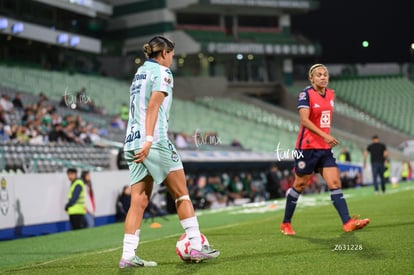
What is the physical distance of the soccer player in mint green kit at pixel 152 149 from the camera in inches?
326

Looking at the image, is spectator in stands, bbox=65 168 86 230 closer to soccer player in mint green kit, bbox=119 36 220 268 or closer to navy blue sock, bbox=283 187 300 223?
navy blue sock, bbox=283 187 300 223

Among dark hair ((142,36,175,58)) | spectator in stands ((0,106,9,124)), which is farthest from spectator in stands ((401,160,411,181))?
dark hair ((142,36,175,58))

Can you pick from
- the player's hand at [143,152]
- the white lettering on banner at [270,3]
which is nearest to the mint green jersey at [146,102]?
the player's hand at [143,152]

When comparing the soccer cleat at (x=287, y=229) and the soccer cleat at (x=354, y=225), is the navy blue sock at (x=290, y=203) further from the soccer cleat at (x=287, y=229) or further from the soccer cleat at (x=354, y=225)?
the soccer cleat at (x=354, y=225)

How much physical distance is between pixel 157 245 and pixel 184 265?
3.32 meters

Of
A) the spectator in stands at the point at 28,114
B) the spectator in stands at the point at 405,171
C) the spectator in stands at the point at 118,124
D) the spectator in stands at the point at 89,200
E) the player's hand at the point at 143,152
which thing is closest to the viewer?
the player's hand at the point at 143,152

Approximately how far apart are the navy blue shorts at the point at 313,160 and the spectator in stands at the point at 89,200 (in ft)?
36.2

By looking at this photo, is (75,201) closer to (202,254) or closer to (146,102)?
(202,254)

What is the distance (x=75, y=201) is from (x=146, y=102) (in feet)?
41.5

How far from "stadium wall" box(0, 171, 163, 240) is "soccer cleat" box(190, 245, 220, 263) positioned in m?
10.6

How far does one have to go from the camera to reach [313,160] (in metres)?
11.5

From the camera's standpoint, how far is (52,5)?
49312 millimetres

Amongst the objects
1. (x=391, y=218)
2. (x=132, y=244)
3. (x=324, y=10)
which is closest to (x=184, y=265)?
(x=132, y=244)

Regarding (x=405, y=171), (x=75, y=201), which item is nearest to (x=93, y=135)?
(x=75, y=201)
